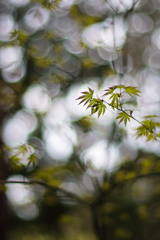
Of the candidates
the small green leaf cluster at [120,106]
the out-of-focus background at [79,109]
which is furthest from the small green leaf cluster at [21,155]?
the small green leaf cluster at [120,106]

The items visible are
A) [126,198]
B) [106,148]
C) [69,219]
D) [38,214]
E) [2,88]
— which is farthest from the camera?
[38,214]

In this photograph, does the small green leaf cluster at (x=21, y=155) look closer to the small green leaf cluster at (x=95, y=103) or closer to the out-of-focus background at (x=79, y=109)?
the out-of-focus background at (x=79, y=109)

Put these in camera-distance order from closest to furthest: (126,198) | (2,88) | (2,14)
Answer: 1. (2,88)
2. (2,14)
3. (126,198)

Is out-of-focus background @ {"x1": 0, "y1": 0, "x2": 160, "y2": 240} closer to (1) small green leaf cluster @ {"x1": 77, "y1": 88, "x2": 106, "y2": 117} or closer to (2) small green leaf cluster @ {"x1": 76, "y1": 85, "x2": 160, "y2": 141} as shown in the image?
(2) small green leaf cluster @ {"x1": 76, "y1": 85, "x2": 160, "y2": 141}

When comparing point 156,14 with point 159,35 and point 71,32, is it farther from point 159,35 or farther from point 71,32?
point 71,32

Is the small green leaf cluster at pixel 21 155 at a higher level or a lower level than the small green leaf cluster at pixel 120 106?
lower

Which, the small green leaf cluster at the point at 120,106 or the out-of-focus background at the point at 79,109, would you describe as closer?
the small green leaf cluster at the point at 120,106

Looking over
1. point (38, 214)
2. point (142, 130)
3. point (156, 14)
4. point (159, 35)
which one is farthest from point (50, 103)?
point (38, 214)

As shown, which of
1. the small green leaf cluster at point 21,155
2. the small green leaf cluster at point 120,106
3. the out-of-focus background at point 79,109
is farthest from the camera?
the out-of-focus background at point 79,109

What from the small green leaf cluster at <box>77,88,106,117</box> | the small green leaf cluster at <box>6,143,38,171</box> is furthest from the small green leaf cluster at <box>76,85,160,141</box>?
the small green leaf cluster at <box>6,143,38,171</box>
